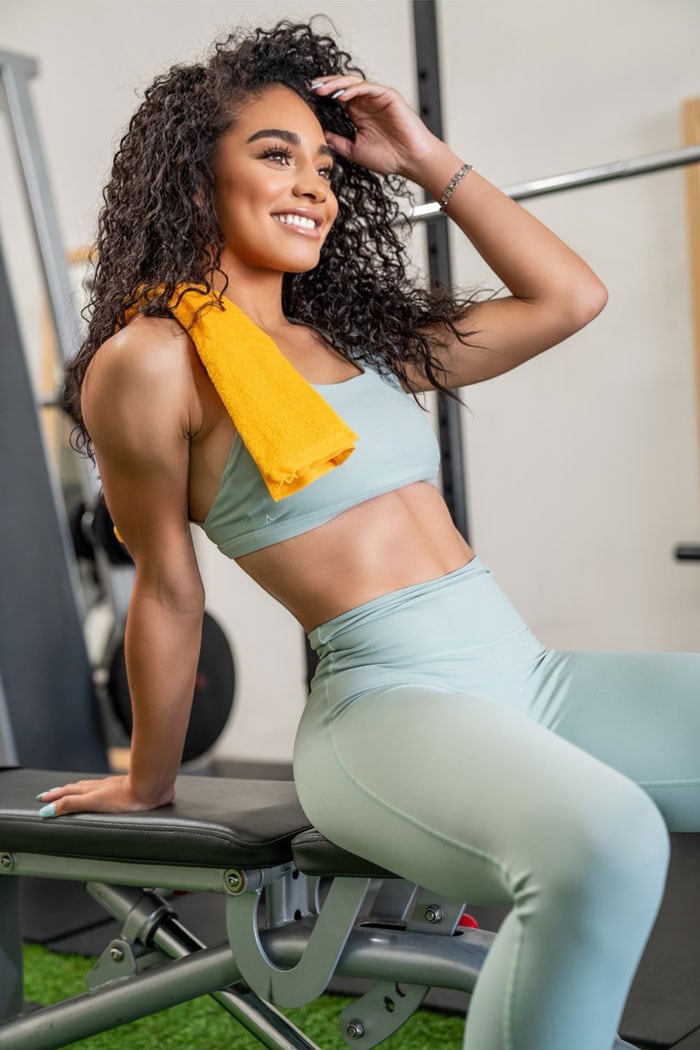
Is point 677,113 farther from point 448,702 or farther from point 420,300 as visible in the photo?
point 448,702

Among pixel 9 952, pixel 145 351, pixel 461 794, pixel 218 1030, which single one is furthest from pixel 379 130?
pixel 218 1030

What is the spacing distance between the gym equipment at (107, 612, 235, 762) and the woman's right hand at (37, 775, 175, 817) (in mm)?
1316

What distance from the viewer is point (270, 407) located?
1255 millimetres

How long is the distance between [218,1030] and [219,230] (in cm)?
133

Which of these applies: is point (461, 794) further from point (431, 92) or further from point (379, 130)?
point (431, 92)

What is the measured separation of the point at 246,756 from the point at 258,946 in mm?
2949

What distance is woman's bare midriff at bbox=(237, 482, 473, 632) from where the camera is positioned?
1303mm

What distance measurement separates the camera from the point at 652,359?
127 inches

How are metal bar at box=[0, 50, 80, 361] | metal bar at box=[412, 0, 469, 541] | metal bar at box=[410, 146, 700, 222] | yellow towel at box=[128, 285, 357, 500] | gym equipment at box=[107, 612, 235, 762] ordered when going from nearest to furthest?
yellow towel at box=[128, 285, 357, 500] < metal bar at box=[410, 146, 700, 222] < metal bar at box=[412, 0, 469, 541] < gym equipment at box=[107, 612, 235, 762] < metal bar at box=[0, 50, 80, 361]

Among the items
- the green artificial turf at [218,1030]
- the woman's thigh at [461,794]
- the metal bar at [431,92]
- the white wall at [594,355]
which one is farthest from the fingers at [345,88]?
the white wall at [594,355]

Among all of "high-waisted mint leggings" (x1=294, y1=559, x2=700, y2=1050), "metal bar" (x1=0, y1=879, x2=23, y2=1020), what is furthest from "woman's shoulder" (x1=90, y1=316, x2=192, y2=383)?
"metal bar" (x1=0, y1=879, x2=23, y2=1020)

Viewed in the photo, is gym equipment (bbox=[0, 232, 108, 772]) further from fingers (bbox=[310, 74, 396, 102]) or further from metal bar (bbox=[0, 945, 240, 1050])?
fingers (bbox=[310, 74, 396, 102])

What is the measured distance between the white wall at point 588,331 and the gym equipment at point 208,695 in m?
1.06

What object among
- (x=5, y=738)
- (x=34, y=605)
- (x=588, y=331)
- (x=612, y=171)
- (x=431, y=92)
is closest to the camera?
(x=612, y=171)
